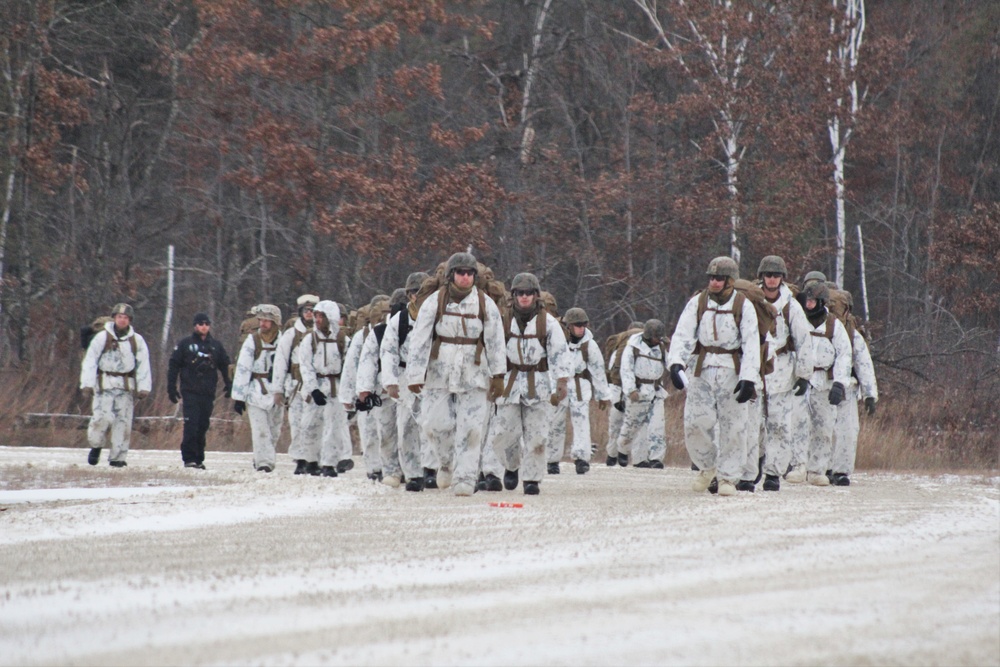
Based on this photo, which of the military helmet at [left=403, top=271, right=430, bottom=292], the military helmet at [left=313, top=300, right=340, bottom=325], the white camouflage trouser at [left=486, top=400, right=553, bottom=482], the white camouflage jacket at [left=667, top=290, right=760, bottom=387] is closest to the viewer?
the white camouflage jacket at [left=667, top=290, right=760, bottom=387]

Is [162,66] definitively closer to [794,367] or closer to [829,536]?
[794,367]

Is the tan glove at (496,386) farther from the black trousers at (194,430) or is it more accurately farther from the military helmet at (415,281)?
the black trousers at (194,430)

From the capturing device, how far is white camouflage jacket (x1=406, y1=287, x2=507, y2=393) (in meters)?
15.4

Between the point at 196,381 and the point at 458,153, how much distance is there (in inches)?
621

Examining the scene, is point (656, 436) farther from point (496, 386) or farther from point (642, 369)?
point (496, 386)

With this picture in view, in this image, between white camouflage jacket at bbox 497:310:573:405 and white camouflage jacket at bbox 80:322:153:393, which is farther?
white camouflage jacket at bbox 80:322:153:393

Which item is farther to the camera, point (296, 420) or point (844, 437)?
point (296, 420)

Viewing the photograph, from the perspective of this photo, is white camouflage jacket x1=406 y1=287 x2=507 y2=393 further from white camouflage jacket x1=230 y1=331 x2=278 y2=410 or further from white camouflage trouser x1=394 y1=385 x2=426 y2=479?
white camouflage jacket x1=230 y1=331 x2=278 y2=410

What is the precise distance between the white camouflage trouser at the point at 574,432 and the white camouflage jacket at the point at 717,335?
7431 millimetres

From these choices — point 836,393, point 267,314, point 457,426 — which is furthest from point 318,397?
point 836,393

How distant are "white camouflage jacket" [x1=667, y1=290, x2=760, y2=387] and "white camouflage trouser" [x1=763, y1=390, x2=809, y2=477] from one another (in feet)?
7.31

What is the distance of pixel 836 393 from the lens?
17844mm

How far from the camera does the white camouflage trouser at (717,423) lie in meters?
15.4

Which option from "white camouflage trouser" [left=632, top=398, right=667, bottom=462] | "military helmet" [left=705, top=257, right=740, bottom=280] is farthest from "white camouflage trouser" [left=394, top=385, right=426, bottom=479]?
"white camouflage trouser" [left=632, top=398, right=667, bottom=462]
